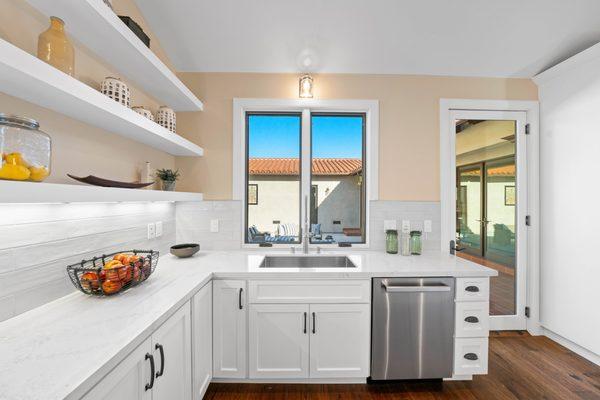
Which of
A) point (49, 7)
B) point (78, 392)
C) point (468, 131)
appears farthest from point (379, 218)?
point (49, 7)

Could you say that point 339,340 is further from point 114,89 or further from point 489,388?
point 114,89

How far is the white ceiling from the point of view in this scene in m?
2.01

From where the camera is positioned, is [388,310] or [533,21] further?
[533,21]

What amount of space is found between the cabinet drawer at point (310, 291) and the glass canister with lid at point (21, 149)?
129 cm

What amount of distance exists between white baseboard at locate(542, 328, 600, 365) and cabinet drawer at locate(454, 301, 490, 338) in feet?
3.81

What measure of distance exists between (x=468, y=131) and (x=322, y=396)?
2.78 metres

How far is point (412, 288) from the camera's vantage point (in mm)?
1836

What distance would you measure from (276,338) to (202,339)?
50 cm

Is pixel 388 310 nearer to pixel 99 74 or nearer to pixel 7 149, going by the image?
pixel 7 149

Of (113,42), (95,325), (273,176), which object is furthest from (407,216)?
(113,42)

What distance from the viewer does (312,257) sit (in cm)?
239

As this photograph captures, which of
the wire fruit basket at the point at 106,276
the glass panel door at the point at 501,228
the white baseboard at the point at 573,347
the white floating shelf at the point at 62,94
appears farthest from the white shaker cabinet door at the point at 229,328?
the white baseboard at the point at 573,347

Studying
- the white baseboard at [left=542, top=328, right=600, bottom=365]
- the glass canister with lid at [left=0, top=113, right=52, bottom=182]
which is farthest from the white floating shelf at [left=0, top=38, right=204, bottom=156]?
the white baseboard at [left=542, top=328, right=600, bottom=365]

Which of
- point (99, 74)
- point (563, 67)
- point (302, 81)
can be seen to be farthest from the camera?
point (302, 81)
